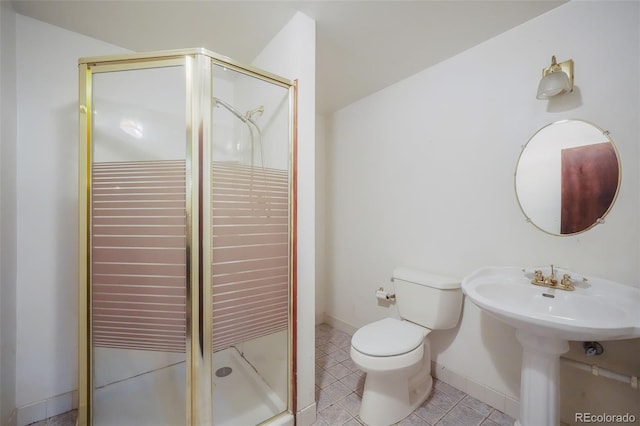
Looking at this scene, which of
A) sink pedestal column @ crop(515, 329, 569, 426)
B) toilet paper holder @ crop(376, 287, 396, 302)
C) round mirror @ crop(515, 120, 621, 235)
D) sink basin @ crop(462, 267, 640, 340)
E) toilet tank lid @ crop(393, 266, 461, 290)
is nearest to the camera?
sink basin @ crop(462, 267, 640, 340)

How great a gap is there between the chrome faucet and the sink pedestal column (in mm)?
262

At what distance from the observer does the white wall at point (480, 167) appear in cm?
116

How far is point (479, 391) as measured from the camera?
157 cm

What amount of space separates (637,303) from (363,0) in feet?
6.20

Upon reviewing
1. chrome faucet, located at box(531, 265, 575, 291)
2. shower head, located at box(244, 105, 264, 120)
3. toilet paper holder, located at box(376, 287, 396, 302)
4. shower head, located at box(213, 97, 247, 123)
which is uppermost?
shower head, located at box(244, 105, 264, 120)

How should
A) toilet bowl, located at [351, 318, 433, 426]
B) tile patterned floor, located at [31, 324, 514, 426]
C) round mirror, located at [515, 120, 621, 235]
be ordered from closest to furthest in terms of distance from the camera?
round mirror, located at [515, 120, 621, 235] → toilet bowl, located at [351, 318, 433, 426] → tile patterned floor, located at [31, 324, 514, 426]

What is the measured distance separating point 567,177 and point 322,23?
5.31 ft

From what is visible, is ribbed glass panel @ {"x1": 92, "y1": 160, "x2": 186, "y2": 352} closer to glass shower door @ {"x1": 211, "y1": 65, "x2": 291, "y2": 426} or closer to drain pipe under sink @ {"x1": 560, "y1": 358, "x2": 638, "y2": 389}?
glass shower door @ {"x1": 211, "y1": 65, "x2": 291, "y2": 426}

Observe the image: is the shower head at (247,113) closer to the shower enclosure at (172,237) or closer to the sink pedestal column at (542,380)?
the shower enclosure at (172,237)

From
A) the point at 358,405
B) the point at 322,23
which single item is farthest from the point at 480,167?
the point at 358,405

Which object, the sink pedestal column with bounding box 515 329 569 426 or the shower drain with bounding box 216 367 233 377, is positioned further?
the shower drain with bounding box 216 367 233 377

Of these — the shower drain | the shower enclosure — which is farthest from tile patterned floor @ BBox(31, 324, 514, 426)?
the shower drain

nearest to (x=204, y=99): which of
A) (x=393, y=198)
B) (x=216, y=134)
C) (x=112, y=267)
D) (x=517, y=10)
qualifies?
(x=216, y=134)

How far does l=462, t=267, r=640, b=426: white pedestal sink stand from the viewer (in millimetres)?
890
